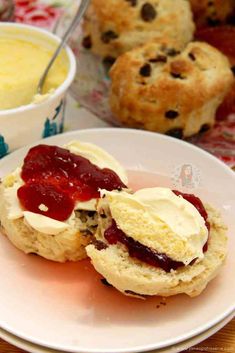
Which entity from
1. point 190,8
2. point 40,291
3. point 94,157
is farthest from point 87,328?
point 190,8

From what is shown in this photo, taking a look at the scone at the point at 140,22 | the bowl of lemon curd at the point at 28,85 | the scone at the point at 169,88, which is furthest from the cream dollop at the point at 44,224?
the scone at the point at 140,22

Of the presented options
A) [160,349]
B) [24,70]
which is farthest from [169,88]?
[160,349]

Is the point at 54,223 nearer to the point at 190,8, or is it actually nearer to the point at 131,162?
the point at 131,162

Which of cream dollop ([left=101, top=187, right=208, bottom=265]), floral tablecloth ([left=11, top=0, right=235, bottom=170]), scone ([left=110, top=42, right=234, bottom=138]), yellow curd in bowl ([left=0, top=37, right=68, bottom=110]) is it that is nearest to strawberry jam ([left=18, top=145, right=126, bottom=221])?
cream dollop ([left=101, top=187, right=208, bottom=265])

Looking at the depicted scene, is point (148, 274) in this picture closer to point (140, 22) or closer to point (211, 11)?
point (140, 22)

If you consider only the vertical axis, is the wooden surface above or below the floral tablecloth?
above

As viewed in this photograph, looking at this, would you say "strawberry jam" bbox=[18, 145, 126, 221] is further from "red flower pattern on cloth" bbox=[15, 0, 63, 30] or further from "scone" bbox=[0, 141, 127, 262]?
"red flower pattern on cloth" bbox=[15, 0, 63, 30]
